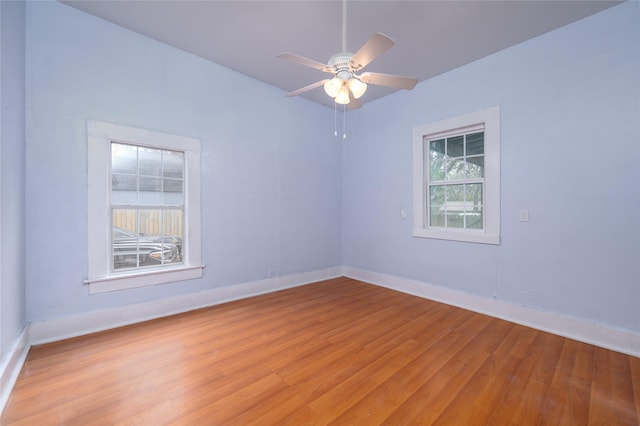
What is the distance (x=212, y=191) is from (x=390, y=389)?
288cm

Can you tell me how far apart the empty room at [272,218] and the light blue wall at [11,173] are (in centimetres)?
3

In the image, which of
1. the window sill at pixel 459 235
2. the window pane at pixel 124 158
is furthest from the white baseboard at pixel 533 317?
the window pane at pixel 124 158

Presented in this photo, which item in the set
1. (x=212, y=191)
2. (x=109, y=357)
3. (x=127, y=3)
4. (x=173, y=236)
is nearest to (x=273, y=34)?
(x=127, y=3)

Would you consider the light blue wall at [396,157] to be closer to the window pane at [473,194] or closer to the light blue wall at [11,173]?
the light blue wall at [11,173]

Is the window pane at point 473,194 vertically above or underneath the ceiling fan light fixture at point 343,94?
underneath

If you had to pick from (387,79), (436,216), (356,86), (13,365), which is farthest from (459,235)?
(13,365)

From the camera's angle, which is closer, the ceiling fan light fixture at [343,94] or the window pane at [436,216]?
the ceiling fan light fixture at [343,94]

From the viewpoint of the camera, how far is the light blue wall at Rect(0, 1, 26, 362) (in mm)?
1756

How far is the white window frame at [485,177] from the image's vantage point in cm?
309

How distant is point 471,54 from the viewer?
10.2ft

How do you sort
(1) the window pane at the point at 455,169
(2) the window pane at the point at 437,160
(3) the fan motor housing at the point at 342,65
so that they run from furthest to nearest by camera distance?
(2) the window pane at the point at 437,160, (1) the window pane at the point at 455,169, (3) the fan motor housing at the point at 342,65

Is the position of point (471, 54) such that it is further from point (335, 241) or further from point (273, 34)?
point (335, 241)

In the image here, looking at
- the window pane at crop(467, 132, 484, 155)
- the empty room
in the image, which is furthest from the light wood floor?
the window pane at crop(467, 132, 484, 155)

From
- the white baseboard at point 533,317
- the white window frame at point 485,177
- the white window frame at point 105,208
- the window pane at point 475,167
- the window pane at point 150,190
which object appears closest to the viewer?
the white baseboard at point 533,317
